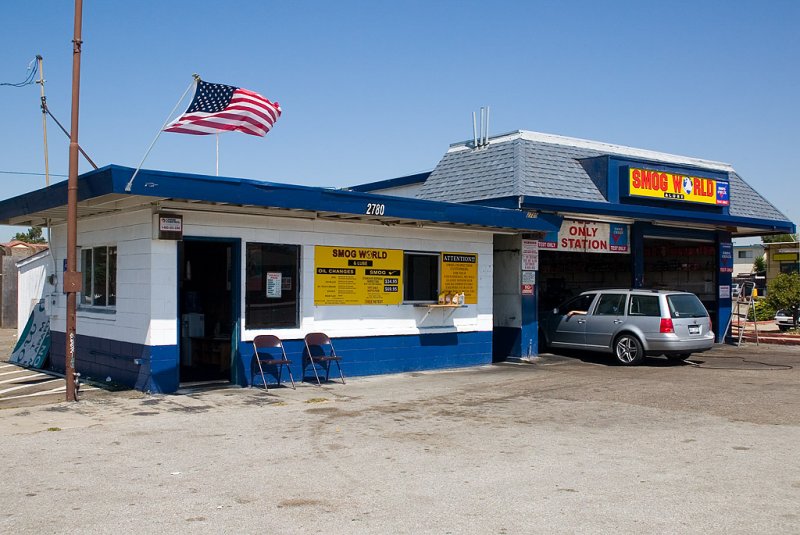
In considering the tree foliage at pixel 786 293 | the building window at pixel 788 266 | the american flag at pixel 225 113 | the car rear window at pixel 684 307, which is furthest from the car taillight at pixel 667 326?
the building window at pixel 788 266

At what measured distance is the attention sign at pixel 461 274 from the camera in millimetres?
16172

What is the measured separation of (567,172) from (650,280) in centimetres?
858

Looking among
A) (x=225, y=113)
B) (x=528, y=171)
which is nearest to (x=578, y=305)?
(x=528, y=171)

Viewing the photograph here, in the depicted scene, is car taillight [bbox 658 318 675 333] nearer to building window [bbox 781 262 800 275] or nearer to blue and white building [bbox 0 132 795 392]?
blue and white building [bbox 0 132 795 392]

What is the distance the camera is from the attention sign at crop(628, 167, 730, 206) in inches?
746

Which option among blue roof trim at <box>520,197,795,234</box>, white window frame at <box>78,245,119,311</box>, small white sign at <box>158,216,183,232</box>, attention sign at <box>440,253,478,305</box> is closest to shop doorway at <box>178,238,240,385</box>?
white window frame at <box>78,245,119,311</box>

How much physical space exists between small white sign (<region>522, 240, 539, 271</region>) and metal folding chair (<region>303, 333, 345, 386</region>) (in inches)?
210

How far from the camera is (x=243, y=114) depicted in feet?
40.9

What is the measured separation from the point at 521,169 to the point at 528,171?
0.63 feet

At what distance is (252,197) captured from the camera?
12102mm

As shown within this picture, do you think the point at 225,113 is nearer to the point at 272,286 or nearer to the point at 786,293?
the point at 272,286

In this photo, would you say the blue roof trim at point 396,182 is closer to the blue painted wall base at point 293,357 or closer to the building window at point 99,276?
the blue painted wall base at point 293,357

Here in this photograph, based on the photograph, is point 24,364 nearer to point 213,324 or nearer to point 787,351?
point 213,324

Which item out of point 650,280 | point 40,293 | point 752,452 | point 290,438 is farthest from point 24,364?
point 650,280
